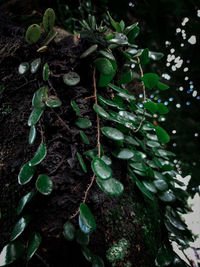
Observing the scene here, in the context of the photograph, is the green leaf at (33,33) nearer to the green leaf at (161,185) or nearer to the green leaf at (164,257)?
the green leaf at (161,185)

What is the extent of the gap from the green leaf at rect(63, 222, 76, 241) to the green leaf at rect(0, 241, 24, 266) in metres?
0.11

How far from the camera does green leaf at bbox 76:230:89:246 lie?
0.41 m

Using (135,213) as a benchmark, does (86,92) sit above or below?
above

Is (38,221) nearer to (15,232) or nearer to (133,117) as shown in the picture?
(15,232)

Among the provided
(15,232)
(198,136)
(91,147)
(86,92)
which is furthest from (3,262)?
→ (198,136)

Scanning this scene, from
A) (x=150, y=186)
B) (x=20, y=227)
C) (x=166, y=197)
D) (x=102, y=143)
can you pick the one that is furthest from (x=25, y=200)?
(x=166, y=197)

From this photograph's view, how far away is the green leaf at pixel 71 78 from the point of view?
0.54 meters

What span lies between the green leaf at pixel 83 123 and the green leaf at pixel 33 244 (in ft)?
0.98

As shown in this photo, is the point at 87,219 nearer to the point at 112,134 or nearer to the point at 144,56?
the point at 112,134

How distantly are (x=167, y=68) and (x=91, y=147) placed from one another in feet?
3.94

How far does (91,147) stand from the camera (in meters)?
0.55

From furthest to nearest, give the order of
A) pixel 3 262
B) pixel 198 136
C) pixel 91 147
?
1. pixel 198 136
2. pixel 91 147
3. pixel 3 262

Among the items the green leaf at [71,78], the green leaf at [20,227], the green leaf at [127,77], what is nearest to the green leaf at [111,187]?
the green leaf at [20,227]

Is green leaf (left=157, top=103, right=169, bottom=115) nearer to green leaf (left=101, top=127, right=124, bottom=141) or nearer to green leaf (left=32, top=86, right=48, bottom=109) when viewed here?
green leaf (left=101, top=127, right=124, bottom=141)
